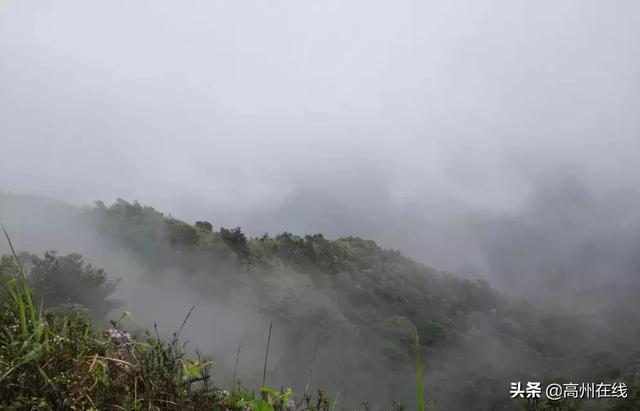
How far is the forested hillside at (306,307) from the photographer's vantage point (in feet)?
98.8

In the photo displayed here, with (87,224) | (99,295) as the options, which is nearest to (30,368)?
(99,295)

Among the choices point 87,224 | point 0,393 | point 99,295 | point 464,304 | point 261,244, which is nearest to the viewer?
point 0,393

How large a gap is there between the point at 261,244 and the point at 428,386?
27025mm

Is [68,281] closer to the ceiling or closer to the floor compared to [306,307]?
closer to the ceiling

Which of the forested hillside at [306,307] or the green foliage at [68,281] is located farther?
the forested hillside at [306,307]

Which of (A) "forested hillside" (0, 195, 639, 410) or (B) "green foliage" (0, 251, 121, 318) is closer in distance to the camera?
(B) "green foliage" (0, 251, 121, 318)

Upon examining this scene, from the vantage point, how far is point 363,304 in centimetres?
6062

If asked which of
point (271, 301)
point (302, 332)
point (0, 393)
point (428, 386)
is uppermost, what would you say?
point (0, 393)

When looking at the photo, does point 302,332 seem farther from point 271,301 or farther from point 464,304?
point 464,304

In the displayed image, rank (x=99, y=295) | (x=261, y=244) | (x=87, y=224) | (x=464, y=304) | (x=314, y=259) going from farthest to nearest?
(x=464, y=304) < (x=314, y=259) < (x=261, y=244) < (x=87, y=224) < (x=99, y=295)

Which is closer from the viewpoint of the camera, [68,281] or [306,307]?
[68,281]

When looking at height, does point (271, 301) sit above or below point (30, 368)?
below

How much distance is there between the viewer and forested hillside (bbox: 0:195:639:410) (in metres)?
30.1

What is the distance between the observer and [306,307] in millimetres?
46562
